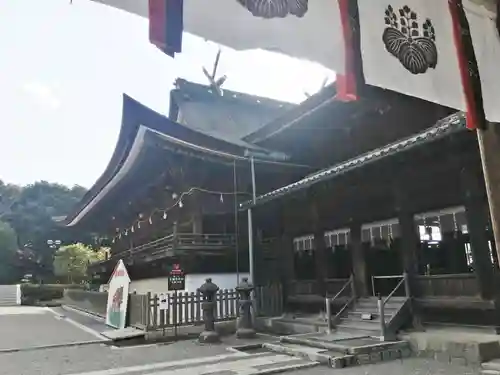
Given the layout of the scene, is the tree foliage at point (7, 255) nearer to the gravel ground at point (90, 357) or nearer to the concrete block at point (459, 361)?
the gravel ground at point (90, 357)

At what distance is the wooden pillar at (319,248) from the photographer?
1101 centimetres

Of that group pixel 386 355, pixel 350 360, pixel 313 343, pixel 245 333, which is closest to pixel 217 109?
pixel 245 333

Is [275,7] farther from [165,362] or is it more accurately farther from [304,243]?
[304,243]

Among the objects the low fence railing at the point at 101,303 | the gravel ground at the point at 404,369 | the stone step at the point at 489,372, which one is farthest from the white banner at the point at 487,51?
the low fence railing at the point at 101,303

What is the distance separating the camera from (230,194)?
43.8 feet

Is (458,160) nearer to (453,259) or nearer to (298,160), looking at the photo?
(453,259)

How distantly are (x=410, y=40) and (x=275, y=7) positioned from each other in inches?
40.3

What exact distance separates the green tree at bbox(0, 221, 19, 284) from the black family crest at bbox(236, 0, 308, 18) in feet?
163

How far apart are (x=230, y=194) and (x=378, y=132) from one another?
4884 millimetres

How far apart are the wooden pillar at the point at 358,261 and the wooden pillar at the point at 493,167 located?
727cm

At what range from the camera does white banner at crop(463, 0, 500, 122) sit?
2.95 metres

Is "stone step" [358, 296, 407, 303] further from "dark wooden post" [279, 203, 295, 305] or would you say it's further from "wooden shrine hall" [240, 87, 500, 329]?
"dark wooden post" [279, 203, 295, 305]

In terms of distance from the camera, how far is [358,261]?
10.0 metres

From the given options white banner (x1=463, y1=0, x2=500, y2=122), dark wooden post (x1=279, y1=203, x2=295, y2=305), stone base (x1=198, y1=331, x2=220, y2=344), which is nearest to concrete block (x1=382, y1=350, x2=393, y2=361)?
stone base (x1=198, y1=331, x2=220, y2=344)
